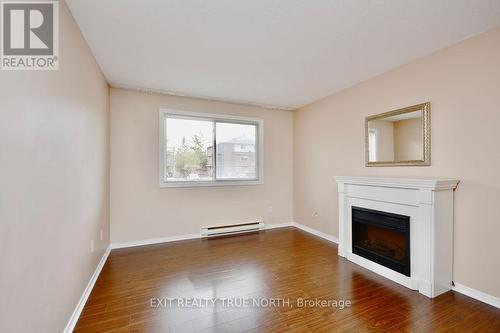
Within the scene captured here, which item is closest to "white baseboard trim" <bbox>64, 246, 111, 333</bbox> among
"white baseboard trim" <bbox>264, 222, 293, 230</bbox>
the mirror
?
"white baseboard trim" <bbox>264, 222, 293, 230</bbox>

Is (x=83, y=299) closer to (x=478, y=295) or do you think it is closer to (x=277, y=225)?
(x=277, y=225)

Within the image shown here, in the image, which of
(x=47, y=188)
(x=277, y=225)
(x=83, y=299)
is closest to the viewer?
(x=47, y=188)

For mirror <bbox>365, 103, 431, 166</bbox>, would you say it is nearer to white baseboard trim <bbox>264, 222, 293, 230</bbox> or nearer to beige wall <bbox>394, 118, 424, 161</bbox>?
beige wall <bbox>394, 118, 424, 161</bbox>

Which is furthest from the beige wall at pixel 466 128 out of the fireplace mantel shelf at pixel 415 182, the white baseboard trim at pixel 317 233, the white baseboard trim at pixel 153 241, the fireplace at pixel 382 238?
the white baseboard trim at pixel 153 241

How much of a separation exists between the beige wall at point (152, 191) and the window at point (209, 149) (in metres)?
0.12


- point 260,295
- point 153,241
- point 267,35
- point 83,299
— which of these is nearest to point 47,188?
point 83,299

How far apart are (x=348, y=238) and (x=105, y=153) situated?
3.65 meters

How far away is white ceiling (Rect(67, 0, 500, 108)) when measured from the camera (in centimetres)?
182

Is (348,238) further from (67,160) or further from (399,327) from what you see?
(67,160)

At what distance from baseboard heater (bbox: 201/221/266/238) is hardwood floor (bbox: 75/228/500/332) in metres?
0.67

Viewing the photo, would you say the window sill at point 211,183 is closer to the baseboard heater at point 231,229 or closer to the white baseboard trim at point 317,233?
the baseboard heater at point 231,229

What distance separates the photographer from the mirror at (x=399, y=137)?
2.60 metres

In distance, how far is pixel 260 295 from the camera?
2.25 metres

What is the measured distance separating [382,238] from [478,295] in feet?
3.22
